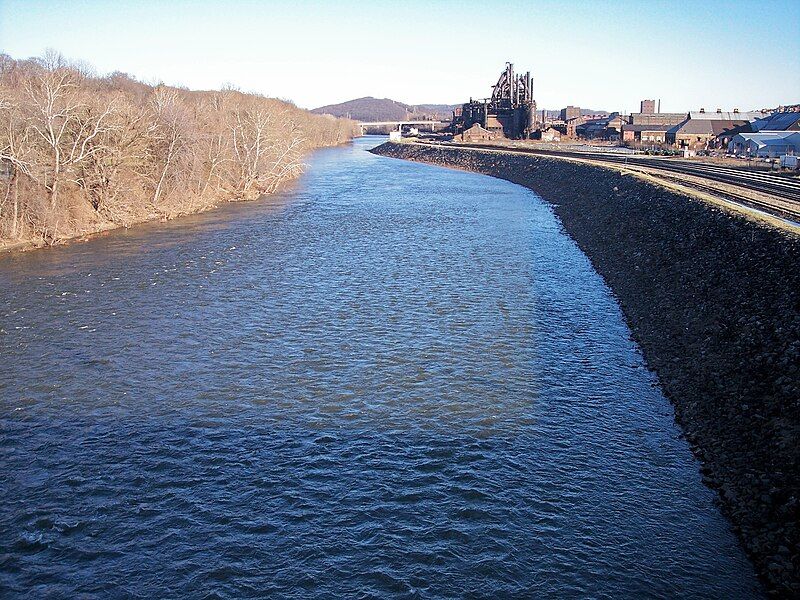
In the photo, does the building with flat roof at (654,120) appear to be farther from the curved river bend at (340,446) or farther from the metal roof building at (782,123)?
the curved river bend at (340,446)

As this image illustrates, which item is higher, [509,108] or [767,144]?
[509,108]

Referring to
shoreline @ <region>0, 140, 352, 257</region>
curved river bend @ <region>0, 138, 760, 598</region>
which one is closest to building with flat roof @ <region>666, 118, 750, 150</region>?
shoreline @ <region>0, 140, 352, 257</region>

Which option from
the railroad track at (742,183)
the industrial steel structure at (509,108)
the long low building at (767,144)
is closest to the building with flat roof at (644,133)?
Answer: the industrial steel structure at (509,108)

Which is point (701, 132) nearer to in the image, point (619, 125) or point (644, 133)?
point (644, 133)

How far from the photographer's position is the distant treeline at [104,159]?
32938mm

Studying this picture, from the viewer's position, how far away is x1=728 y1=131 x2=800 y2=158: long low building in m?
61.9

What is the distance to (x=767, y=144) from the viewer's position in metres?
64.6

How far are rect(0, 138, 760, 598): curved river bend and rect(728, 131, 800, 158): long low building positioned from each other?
158ft

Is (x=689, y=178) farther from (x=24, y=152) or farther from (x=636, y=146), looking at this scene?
(x=636, y=146)

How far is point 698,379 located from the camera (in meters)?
15.7

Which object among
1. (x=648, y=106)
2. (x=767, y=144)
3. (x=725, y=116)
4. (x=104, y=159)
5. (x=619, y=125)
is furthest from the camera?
(x=648, y=106)

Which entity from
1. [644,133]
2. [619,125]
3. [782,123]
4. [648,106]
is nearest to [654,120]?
[619,125]

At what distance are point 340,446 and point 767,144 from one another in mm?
66696

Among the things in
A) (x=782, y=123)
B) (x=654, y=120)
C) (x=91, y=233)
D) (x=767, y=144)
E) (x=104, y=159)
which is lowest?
(x=91, y=233)
